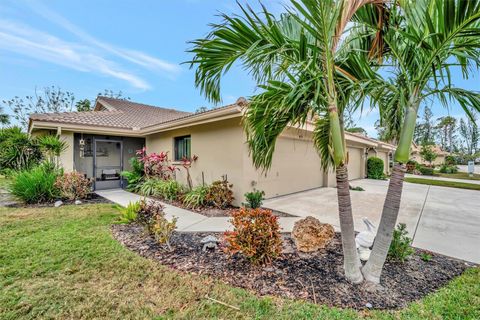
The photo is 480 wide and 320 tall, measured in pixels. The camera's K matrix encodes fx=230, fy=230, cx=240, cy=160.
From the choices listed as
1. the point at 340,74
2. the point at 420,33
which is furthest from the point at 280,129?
the point at 420,33

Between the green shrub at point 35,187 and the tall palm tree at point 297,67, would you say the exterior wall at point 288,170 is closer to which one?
the tall palm tree at point 297,67

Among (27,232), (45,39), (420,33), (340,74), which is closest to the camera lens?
(420,33)

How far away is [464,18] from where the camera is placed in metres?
2.26

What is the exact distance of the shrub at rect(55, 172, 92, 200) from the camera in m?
8.26

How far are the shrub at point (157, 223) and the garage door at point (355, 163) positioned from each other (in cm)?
1356

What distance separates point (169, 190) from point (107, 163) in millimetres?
4733

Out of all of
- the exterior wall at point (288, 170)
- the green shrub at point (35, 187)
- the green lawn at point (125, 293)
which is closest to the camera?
the green lawn at point (125, 293)

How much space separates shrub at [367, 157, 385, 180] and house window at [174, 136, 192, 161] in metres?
14.0

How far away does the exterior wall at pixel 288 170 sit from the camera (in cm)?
797

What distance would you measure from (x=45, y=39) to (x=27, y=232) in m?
13.3

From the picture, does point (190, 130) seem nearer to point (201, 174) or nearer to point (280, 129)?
point (201, 174)

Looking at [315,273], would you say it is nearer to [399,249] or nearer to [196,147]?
Result: [399,249]

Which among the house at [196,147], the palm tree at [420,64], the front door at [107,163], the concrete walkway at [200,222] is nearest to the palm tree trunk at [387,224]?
the palm tree at [420,64]

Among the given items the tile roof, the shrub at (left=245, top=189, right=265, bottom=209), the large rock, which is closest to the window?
the tile roof
